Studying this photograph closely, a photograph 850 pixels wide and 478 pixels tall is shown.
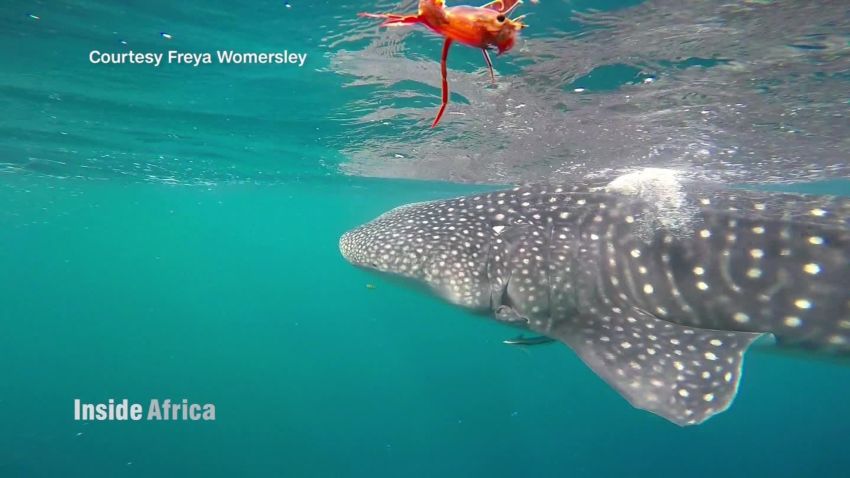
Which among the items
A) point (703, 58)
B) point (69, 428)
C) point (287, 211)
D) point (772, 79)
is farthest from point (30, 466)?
point (287, 211)

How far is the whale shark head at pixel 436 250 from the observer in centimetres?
479

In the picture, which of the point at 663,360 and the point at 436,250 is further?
the point at 436,250

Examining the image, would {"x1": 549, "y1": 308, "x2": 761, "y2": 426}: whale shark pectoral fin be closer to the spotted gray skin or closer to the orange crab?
the spotted gray skin

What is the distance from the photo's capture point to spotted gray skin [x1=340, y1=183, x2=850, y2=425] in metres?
3.87

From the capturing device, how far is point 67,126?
52.2ft

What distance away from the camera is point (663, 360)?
151 inches

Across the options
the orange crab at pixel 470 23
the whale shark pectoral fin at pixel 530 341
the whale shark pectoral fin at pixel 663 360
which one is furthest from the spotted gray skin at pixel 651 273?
the orange crab at pixel 470 23

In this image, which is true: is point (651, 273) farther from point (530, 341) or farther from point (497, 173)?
point (497, 173)

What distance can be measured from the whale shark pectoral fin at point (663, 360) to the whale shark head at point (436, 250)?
105cm

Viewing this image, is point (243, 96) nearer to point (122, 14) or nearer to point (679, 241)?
point (122, 14)

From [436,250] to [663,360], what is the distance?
2.33 metres

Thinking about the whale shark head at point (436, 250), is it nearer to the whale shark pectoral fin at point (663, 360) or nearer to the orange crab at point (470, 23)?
the whale shark pectoral fin at point (663, 360)

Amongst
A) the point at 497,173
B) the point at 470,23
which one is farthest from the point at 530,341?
the point at 497,173

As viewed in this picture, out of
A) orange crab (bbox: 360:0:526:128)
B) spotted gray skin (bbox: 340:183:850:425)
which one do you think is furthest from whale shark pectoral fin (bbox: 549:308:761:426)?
orange crab (bbox: 360:0:526:128)
